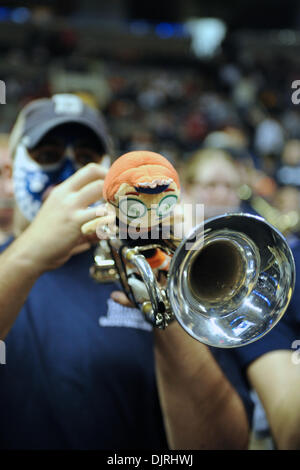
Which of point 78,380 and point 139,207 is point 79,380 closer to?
point 78,380

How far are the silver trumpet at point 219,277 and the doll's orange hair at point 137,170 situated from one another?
0.16 m

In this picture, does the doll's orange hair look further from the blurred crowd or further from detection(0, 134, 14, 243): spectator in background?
the blurred crowd

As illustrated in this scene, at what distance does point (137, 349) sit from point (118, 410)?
0.69 ft

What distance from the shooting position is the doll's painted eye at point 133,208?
879mm

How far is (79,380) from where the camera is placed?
1302mm

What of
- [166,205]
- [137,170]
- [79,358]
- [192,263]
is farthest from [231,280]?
[79,358]

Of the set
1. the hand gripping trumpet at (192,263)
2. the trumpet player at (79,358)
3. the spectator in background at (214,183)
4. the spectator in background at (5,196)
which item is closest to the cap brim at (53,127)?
the trumpet player at (79,358)

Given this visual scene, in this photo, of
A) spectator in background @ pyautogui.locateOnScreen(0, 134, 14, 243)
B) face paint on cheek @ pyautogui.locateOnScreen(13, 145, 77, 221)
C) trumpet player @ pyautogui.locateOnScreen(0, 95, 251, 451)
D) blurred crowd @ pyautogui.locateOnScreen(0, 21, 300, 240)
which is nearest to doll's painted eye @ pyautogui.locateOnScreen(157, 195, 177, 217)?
trumpet player @ pyautogui.locateOnScreen(0, 95, 251, 451)

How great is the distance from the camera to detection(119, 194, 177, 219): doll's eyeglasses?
2.89 feet

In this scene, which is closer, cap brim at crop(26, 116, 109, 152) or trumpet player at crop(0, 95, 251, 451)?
trumpet player at crop(0, 95, 251, 451)

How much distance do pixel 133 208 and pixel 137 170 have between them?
0.29ft

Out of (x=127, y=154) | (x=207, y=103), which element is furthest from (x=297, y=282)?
(x=207, y=103)

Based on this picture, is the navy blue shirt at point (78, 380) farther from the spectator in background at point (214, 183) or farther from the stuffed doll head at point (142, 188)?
the spectator in background at point (214, 183)
